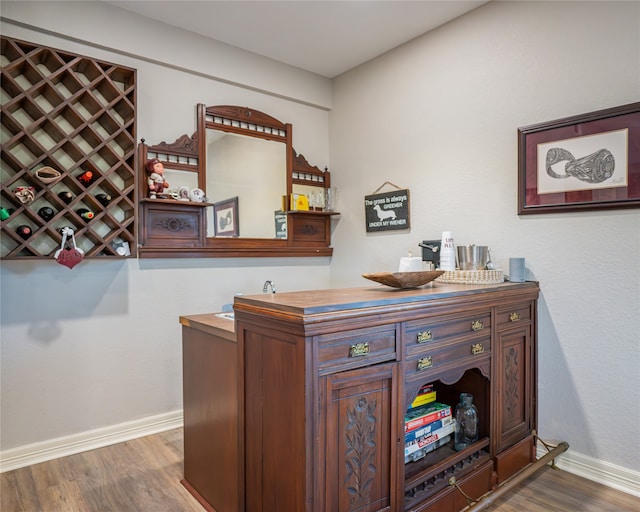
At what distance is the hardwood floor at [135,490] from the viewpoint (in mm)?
1896

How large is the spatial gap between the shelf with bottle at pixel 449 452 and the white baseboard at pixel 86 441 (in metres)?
1.76

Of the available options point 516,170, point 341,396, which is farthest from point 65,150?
point 516,170

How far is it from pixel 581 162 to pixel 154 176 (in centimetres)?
253

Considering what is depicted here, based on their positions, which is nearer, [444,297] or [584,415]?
[444,297]

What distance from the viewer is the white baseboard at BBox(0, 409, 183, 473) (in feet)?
7.48

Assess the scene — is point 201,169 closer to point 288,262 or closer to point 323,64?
point 288,262

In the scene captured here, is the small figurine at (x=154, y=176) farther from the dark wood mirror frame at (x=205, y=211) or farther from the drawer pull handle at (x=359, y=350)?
the drawer pull handle at (x=359, y=350)

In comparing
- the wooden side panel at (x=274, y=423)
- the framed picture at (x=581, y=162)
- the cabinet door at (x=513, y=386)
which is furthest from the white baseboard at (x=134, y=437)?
the wooden side panel at (x=274, y=423)

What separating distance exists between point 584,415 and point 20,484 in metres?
2.98

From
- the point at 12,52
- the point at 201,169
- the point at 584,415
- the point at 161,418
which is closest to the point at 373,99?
the point at 201,169

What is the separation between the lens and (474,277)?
7.27 feet

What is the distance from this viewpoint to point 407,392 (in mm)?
1591

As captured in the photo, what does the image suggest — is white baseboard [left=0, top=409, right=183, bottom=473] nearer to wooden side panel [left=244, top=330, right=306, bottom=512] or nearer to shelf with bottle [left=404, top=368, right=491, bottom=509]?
wooden side panel [left=244, top=330, right=306, bottom=512]

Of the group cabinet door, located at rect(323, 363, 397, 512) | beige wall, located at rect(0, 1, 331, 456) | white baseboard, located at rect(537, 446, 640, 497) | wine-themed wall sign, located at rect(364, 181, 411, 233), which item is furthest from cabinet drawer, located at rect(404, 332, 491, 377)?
beige wall, located at rect(0, 1, 331, 456)
